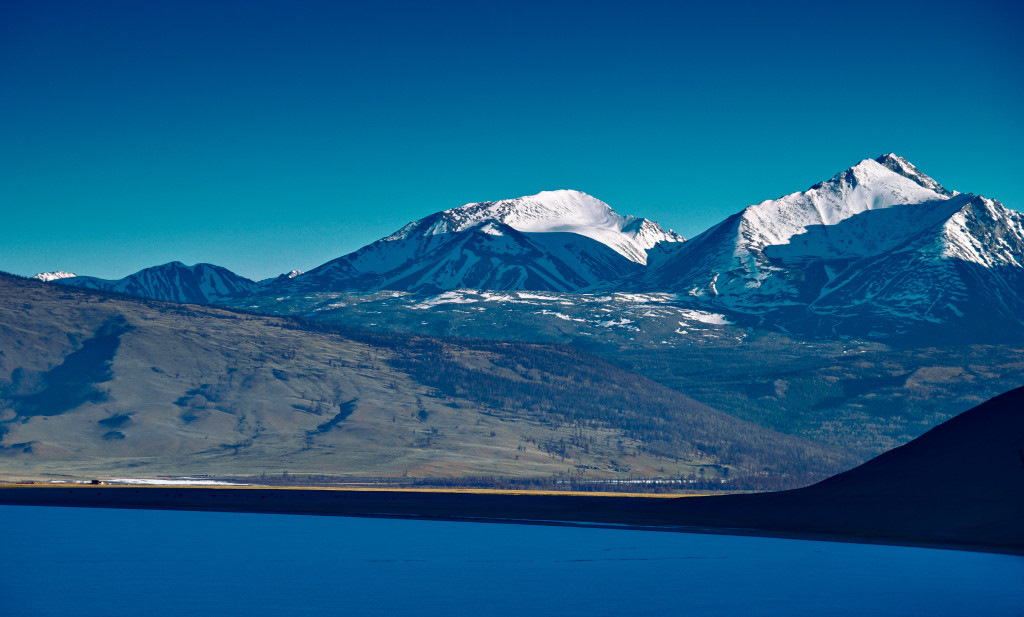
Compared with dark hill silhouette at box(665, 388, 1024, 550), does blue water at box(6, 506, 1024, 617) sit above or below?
below

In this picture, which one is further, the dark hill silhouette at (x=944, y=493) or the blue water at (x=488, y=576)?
the dark hill silhouette at (x=944, y=493)

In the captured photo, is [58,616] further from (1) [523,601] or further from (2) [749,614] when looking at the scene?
(2) [749,614]

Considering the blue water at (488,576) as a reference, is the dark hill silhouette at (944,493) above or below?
above

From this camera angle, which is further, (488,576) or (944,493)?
(944,493)

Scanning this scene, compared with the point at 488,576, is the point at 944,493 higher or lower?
higher

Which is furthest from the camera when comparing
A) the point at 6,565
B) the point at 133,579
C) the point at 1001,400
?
the point at 1001,400

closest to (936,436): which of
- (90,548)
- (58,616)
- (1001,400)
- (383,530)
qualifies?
(1001,400)

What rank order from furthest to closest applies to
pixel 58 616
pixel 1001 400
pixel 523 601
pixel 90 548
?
1. pixel 1001 400
2. pixel 90 548
3. pixel 523 601
4. pixel 58 616

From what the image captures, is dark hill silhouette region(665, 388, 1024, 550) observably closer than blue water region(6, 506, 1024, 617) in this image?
No
